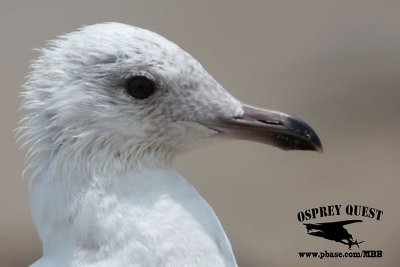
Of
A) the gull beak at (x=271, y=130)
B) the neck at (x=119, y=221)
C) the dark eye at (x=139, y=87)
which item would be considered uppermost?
the dark eye at (x=139, y=87)

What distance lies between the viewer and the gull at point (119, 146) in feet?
4.24

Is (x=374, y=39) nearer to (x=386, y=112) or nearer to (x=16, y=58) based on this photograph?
(x=386, y=112)

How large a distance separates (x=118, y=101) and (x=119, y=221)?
193 mm

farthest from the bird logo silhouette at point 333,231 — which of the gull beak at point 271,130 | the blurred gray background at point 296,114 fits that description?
the gull beak at point 271,130

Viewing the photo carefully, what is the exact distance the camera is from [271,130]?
1414 millimetres

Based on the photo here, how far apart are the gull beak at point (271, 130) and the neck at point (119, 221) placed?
15cm

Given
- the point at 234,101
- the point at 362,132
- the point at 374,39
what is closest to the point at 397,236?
the point at 362,132

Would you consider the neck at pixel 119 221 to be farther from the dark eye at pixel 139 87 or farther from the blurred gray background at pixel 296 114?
the blurred gray background at pixel 296 114

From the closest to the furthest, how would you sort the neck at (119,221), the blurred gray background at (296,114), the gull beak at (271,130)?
the neck at (119,221)
the gull beak at (271,130)
the blurred gray background at (296,114)

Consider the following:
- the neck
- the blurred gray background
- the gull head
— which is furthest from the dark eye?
the blurred gray background

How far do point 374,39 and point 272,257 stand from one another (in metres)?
0.93

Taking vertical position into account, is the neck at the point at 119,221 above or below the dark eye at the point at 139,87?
below

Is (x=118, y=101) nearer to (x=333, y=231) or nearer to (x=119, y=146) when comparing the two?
(x=119, y=146)

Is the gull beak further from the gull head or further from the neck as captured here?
the neck
